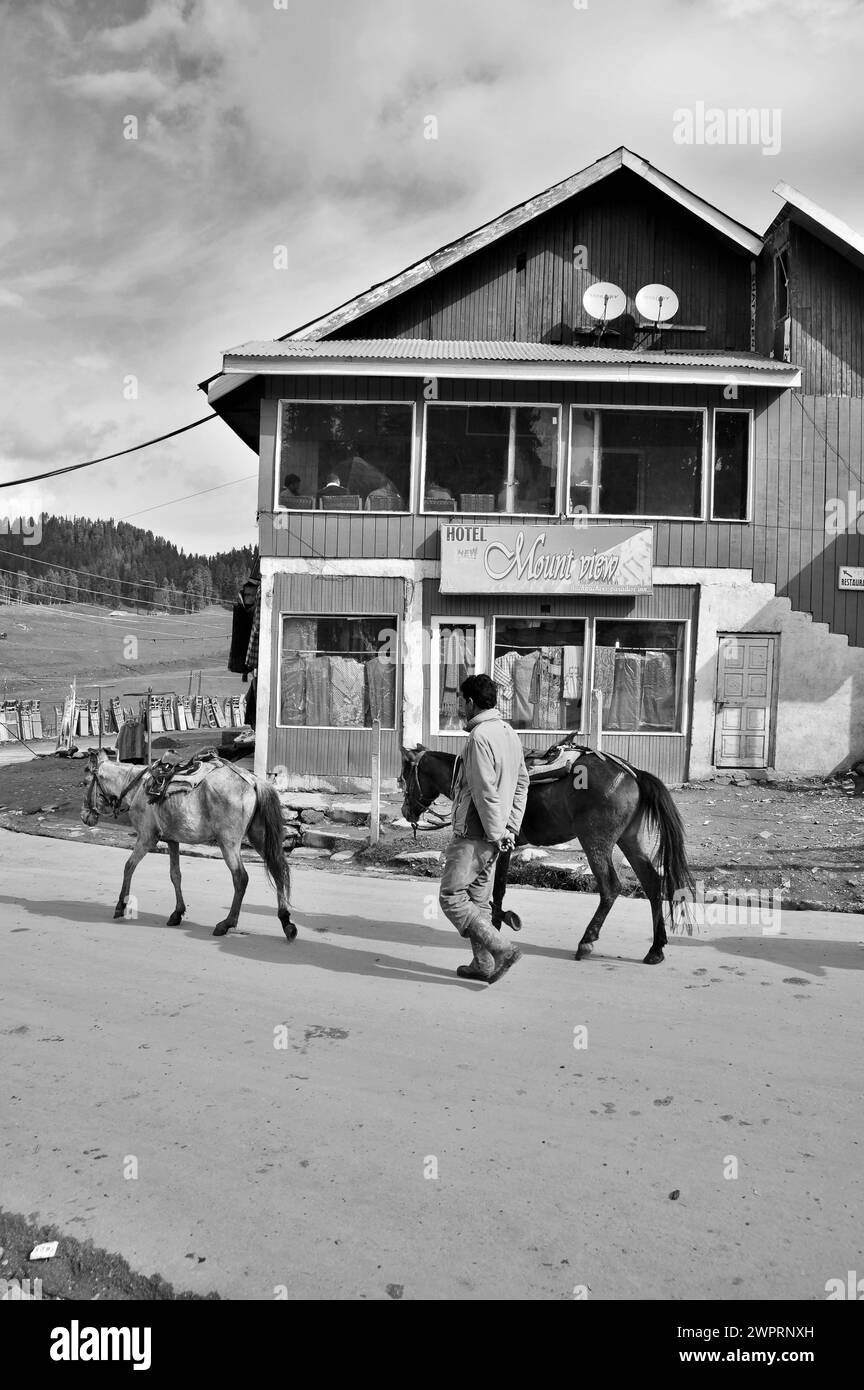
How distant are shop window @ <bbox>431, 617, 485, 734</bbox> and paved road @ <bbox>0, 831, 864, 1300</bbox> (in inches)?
340

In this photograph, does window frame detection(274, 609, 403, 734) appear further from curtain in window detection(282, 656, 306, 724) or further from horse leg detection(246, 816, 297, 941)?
horse leg detection(246, 816, 297, 941)

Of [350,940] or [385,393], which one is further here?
[385,393]

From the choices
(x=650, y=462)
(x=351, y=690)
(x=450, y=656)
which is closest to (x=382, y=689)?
(x=351, y=690)

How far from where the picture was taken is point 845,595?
16656mm

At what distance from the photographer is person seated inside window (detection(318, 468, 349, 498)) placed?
1653 cm

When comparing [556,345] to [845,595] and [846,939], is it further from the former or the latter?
[846,939]

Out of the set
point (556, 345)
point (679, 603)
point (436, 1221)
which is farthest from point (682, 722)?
point (436, 1221)

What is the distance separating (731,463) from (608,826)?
11.4 metres

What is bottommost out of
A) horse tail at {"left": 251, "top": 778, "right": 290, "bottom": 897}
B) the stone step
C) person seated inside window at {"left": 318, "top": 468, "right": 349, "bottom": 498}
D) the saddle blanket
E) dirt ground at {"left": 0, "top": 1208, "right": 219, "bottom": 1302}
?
the stone step

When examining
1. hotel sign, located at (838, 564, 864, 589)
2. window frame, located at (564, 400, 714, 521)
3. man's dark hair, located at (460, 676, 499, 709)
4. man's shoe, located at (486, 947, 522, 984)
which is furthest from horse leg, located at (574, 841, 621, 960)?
hotel sign, located at (838, 564, 864, 589)

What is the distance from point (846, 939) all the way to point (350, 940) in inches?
153

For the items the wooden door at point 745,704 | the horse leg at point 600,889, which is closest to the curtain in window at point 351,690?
the wooden door at point 745,704

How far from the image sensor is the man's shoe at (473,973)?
6543 millimetres
